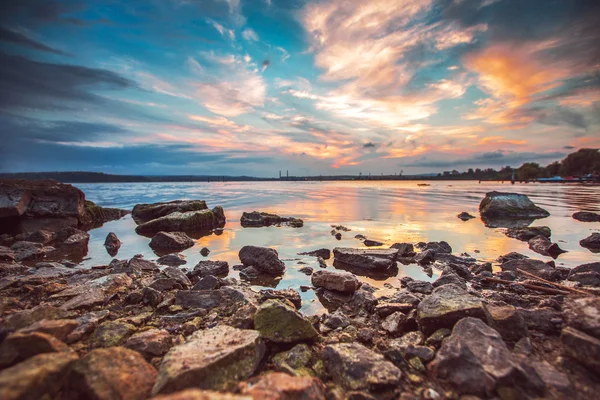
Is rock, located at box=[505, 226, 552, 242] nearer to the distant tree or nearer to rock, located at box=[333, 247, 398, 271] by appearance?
rock, located at box=[333, 247, 398, 271]

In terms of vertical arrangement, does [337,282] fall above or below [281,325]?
below

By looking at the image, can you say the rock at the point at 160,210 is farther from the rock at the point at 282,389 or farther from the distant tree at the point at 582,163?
the distant tree at the point at 582,163

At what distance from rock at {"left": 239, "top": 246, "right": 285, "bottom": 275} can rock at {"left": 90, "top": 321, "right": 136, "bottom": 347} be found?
3.64 meters

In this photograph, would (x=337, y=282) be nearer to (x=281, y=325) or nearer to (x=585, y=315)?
(x=281, y=325)

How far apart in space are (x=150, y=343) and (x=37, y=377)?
1114mm

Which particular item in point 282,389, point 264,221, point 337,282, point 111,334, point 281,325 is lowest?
point 264,221

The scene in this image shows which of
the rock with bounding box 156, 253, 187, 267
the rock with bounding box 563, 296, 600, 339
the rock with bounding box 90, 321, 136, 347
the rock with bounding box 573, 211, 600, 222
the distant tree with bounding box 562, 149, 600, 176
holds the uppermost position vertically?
the distant tree with bounding box 562, 149, 600, 176

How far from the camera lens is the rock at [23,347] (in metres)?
2.38

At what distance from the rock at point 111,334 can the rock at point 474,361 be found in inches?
146

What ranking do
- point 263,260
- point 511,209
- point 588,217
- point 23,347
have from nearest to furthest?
point 23,347 < point 263,260 < point 588,217 < point 511,209

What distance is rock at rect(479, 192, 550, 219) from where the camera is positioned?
1836cm

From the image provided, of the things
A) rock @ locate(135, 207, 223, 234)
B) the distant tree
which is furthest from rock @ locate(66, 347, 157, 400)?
the distant tree

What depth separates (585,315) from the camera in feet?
9.07

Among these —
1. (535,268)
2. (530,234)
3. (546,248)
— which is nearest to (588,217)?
(530,234)
